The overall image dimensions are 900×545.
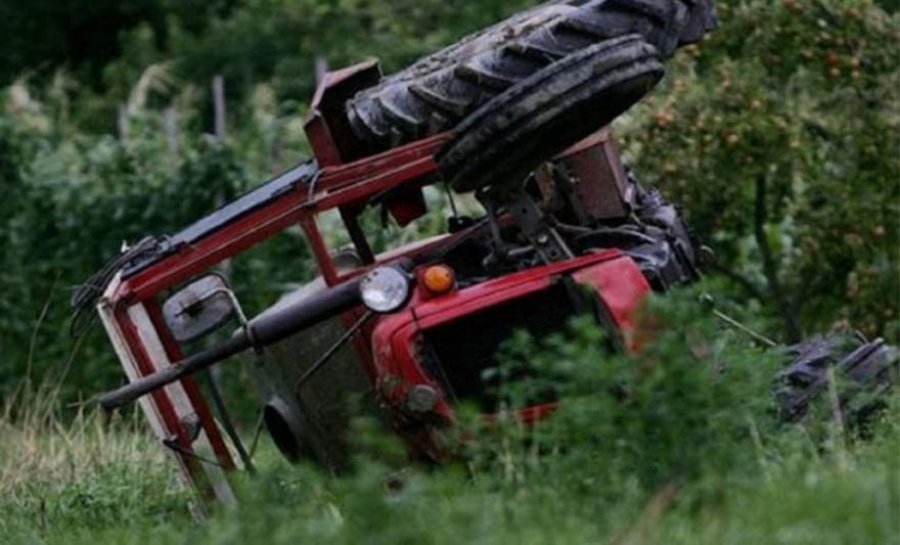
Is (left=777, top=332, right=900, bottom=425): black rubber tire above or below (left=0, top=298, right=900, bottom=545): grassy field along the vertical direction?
below

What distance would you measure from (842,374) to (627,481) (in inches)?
127

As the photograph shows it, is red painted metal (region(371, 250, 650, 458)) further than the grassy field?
Yes

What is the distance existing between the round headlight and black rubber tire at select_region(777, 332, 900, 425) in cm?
150

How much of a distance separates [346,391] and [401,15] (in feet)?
66.2

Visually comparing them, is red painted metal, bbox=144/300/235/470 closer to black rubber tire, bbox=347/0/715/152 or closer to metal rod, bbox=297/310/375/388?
metal rod, bbox=297/310/375/388

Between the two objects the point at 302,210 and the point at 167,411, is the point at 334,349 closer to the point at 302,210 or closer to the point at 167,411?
the point at 302,210

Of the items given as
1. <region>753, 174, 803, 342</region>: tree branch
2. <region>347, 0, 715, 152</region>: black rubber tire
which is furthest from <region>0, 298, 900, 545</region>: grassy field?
<region>753, 174, 803, 342</region>: tree branch

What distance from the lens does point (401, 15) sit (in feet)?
104

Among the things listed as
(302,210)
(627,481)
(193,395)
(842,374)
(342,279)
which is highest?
(302,210)

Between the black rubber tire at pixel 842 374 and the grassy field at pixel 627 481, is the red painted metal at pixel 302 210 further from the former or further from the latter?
the black rubber tire at pixel 842 374

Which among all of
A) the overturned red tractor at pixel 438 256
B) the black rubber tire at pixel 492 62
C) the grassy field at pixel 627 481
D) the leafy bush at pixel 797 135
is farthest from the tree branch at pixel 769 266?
the grassy field at pixel 627 481

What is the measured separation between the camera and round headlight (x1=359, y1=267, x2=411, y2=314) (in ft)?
34.8

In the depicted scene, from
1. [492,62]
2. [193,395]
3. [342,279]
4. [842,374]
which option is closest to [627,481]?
[492,62]

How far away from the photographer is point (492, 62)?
35.9ft
